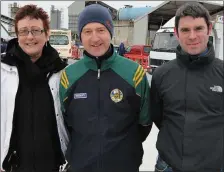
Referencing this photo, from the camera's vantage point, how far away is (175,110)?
6.68ft

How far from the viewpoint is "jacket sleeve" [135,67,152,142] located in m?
2.19

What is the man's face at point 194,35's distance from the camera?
2006 millimetres

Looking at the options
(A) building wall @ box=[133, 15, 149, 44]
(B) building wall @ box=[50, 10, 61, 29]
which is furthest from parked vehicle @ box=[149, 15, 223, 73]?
(B) building wall @ box=[50, 10, 61, 29]

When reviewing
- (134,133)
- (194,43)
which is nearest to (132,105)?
(134,133)

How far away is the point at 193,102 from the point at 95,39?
0.81 m

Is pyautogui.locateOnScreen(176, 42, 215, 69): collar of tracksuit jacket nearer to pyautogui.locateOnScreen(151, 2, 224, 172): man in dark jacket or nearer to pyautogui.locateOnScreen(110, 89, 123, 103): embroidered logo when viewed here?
pyautogui.locateOnScreen(151, 2, 224, 172): man in dark jacket

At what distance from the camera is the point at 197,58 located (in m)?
1.98

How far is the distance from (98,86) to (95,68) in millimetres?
140

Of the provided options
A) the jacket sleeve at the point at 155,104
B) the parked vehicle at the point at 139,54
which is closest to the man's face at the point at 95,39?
the jacket sleeve at the point at 155,104

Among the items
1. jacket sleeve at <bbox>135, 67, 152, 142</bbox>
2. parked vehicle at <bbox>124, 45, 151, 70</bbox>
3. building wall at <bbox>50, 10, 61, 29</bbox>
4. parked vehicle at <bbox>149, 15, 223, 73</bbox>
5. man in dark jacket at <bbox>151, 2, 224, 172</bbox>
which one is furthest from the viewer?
building wall at <bbox>50, 10, 61, 29</bbox>

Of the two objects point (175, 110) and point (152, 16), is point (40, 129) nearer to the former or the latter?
point (175, 110)

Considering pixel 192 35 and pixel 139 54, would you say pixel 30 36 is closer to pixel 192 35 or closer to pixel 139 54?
pixel 192 35

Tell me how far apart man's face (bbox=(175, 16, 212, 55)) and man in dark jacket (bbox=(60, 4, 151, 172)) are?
16.2 inches

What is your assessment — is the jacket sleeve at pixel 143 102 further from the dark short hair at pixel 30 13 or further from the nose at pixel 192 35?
the dark short hair at pixel 30 13
